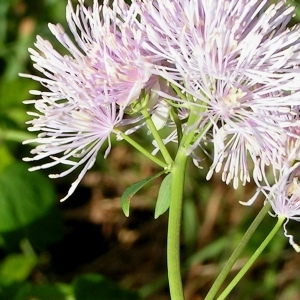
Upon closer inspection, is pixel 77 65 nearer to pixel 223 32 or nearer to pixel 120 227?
pixel 223 32

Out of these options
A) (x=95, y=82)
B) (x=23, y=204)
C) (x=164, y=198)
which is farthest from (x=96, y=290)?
(x=95, y=82)

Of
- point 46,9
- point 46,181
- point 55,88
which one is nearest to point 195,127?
point 55,88

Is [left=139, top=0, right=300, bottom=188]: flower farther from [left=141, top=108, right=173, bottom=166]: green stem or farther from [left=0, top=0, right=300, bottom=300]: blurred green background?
[left=0, top=0, right=300, bottom=300]: blurred green background

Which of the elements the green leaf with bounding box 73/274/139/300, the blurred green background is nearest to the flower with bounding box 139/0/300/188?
the green leaf with bounding box 73/274/139/300

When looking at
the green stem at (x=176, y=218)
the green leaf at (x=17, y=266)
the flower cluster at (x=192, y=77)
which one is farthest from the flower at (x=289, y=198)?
the green leaf at (x=17, y=266)

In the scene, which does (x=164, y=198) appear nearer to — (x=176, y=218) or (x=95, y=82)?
(x=176, y=218)

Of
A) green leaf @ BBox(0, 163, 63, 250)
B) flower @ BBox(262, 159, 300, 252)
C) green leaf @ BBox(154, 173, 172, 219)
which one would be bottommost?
flower @ BBox(262, 159, 300, 252)
